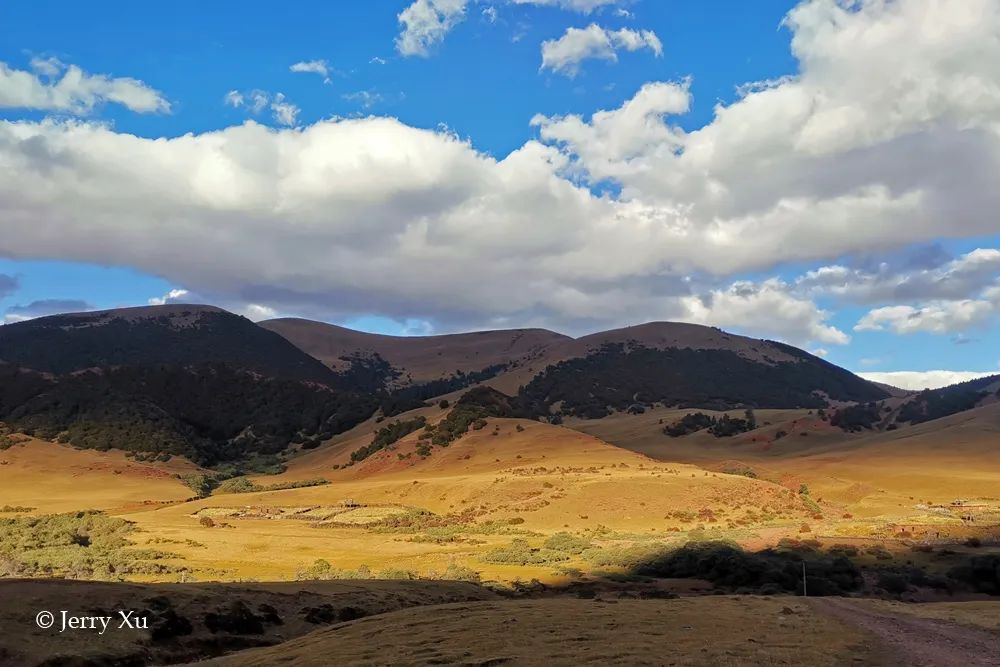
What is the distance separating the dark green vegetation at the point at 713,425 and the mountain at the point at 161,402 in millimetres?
47229

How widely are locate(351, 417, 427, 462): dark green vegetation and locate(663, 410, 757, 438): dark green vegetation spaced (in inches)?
1629

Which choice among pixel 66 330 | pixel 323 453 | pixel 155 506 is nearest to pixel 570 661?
pixel 155 506

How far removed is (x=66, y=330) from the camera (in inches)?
7023

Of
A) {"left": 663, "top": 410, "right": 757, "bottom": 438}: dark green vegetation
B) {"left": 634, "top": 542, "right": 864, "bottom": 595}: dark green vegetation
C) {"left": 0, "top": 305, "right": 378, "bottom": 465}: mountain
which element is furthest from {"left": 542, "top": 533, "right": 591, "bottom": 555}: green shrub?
{"left": 663, "top": 410, "right": 757, "bottom": 438}: dark green vegetation

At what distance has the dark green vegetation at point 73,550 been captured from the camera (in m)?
26.5

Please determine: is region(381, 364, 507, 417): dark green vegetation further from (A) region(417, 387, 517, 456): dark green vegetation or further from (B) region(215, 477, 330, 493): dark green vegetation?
(B) region(215, 477, 330, 493): dark green vegetation

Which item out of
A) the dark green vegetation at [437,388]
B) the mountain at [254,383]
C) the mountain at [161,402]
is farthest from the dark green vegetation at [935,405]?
the mountain at [161,402]

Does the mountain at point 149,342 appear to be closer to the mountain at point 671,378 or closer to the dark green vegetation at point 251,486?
the mountain at point 671,378

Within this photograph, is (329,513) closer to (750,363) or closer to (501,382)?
(501,382)

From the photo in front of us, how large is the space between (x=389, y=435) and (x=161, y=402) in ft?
140

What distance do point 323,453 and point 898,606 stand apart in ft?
267

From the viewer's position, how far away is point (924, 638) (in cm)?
1558

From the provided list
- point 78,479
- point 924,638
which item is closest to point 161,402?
point 78,479

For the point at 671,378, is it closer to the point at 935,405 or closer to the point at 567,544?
the point at 935,405
